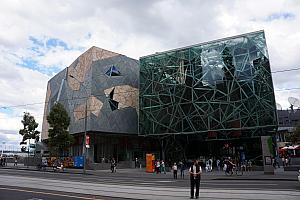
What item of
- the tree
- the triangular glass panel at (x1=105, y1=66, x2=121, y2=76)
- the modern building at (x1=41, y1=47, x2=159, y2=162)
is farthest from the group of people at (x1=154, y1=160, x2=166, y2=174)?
the triangular glass panel at (x1=105, y1=66, x2=121, y2=76)

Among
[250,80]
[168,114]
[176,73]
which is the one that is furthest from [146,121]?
[250,80]

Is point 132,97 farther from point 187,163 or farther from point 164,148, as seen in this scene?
point 187,163

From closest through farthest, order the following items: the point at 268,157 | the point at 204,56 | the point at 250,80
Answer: the point at 268,157 → the point at 250,80 → the point at 204,56

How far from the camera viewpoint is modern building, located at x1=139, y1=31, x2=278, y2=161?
45375 mm

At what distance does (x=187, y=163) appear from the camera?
2000 inches

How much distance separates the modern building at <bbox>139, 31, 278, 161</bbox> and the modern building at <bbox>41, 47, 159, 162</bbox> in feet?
14.1

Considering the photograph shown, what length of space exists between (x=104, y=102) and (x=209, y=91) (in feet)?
57.1

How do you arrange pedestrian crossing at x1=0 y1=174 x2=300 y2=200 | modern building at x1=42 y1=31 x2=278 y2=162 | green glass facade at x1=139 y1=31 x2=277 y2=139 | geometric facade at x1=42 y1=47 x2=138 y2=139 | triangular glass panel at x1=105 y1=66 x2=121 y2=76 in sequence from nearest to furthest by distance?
pedestrian crossing at x1=0 y1=174 x2=300 y2=200 < green glass facade at x1=139 y1=31 x2=277 y2=139 < modern building at x1=42 y1=31 x2=278 y2=162 < geometric facade at x1=42 y1=47 x2=138 y2=139 < triangular glass panel at x1=105 y1=66 x2=121 y2=76

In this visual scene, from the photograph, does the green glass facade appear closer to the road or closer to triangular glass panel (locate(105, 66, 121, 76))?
triangular glass panel (locate(105, 66, 121, 76))

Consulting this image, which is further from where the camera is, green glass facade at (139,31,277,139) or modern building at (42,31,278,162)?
modern building at (42,31,278,162)

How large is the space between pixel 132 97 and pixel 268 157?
33254 millimetres

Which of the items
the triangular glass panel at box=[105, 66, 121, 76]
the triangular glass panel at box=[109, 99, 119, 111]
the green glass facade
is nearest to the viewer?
the green glass facade

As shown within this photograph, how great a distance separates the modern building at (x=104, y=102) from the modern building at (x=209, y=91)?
14.1 feet

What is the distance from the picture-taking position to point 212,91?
48.1m
